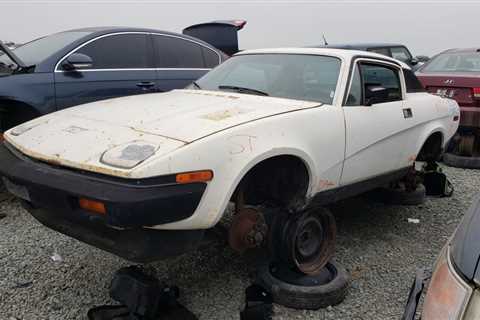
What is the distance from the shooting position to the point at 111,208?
2094 millimetres

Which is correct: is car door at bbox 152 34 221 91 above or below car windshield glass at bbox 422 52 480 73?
above

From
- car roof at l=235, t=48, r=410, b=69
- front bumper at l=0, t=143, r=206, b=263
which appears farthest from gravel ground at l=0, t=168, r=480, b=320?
car roof at l=235, t=48, r=410, b=69

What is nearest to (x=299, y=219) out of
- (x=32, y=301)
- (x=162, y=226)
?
(x=162, y=226)

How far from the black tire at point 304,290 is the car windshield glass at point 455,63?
4969mm

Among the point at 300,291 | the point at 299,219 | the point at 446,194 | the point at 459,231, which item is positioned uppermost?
the point at 459,231

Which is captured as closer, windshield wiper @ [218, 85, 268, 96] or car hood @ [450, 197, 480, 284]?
car hood @ [450, 197, 480, 284]

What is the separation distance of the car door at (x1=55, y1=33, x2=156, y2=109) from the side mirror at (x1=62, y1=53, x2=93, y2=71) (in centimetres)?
4

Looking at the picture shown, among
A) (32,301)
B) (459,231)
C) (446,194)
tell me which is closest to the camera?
(459,231)

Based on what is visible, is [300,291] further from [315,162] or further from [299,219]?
[315,162]

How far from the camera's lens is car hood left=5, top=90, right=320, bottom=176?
92.9 inches

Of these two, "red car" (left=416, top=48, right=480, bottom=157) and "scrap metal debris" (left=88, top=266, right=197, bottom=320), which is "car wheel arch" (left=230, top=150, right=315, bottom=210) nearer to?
"scrap metal debris" (left=88, top=266, right=197, bottom=320)

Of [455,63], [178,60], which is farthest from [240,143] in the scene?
[455,63]

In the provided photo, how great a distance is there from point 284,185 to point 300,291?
25.9 inches

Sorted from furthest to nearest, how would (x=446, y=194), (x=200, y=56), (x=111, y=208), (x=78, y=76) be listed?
(x=200, y=56), (x=446, y=194), (x=78, y=76), (x=111, y=208)
